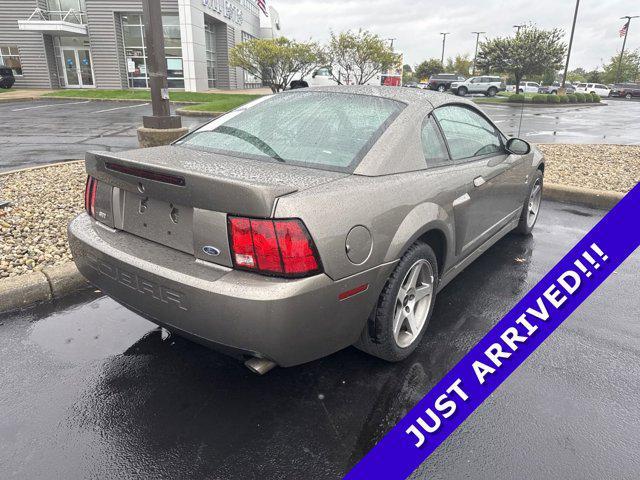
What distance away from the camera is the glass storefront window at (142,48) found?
30.8m

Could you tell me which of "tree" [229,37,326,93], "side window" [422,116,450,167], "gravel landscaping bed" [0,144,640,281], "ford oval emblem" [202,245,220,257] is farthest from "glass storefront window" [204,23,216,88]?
"ford oval emblem" [202,245,220,257]

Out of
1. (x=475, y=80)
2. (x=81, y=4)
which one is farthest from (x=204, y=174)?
(x=475, y=80)

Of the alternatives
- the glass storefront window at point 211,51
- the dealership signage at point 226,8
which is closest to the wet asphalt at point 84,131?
the dealership signage at point 226,8

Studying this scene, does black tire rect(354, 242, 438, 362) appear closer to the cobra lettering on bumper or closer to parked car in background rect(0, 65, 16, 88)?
the cobra lettering on bumper

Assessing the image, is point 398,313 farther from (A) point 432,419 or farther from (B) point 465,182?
(A) point 432,419

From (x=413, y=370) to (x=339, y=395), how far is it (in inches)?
19.3

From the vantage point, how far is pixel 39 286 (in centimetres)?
359

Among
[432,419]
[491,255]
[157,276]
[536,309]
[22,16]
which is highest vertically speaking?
[22,16]

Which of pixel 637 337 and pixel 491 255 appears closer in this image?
pixel 637 337

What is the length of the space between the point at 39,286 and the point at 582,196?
6.34m

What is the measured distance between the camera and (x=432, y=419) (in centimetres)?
113

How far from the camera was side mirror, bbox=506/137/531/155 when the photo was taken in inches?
159

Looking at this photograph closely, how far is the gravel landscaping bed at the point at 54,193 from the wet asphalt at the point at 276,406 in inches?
33.8

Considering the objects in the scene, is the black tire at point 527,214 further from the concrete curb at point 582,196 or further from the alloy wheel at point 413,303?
the alloy wheel at point 413,303
